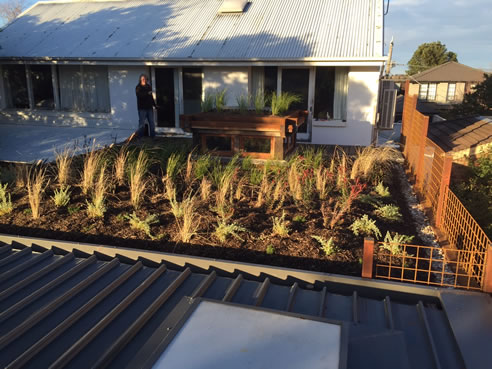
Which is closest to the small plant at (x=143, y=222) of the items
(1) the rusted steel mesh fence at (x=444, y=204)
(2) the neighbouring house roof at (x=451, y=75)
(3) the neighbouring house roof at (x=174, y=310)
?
(3) the neighbouring house roof at (x=174, y=310)

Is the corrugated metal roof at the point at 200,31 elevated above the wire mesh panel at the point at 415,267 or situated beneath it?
elevated above

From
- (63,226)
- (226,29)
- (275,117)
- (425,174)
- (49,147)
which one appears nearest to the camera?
(63,226)

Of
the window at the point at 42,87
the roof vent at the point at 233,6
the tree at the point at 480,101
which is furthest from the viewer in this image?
the tree at the point at 480,101

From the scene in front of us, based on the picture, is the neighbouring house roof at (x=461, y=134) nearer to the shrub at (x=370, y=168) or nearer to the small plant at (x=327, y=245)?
the shrub at (x=370, y=168)

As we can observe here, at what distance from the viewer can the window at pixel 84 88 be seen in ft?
44.6

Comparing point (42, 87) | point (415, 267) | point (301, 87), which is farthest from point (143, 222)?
point (42, 87)

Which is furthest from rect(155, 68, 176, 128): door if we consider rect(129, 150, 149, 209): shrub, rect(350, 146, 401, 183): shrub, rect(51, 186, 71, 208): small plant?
rect(51, 186, 71, 208): small plant

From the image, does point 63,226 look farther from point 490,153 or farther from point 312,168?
point 490,153

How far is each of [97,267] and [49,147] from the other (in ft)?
25.4

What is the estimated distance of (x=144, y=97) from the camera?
10.9 metres

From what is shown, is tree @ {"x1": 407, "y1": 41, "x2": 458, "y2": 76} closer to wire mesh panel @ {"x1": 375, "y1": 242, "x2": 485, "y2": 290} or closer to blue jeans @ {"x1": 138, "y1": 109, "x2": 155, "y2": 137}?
blue jeans @ {"x1": 138, "y1": 109, "x2": 155, "y2": 137}

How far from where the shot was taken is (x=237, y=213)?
560 cm

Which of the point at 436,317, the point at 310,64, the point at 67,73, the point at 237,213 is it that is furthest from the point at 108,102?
the point at 436,317

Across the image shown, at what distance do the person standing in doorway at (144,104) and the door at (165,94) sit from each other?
4.01 feet
